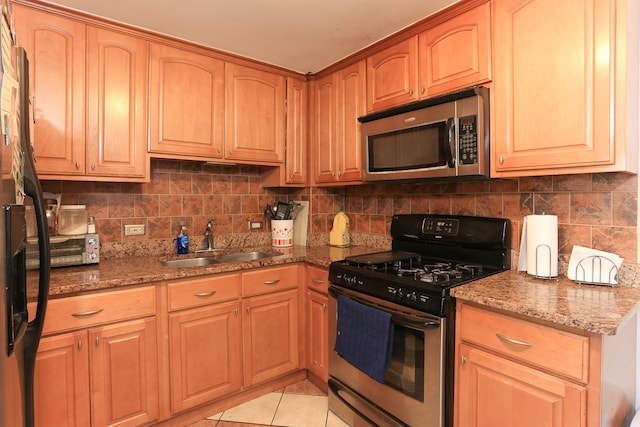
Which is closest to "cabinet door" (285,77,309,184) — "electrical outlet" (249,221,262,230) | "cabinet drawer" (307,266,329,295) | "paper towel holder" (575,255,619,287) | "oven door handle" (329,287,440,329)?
"electrical outlet" (249,221,262,230)

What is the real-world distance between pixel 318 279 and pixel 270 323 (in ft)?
1.37

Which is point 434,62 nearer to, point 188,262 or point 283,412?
point 188,262

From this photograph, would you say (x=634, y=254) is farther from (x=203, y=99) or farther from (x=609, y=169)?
(x=203, y=99)

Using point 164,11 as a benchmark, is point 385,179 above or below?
below

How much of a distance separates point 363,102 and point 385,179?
1.91 feet

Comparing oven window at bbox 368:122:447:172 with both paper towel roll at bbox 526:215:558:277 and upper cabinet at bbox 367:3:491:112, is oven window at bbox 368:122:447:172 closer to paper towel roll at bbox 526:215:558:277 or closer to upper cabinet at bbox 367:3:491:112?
upper cabinet at bbox 367:3:491:112

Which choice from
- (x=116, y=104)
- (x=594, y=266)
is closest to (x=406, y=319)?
(x=594, y=266)

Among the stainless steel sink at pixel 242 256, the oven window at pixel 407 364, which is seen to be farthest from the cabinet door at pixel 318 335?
the oven window at pixel 407 364

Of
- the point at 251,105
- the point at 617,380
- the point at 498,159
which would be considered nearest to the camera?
the point at 617,380

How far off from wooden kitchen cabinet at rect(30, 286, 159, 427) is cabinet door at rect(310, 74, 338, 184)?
1440mm

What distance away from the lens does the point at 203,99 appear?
90.6 inches

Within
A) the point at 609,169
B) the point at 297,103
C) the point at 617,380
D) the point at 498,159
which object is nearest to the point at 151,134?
the point at 297,103

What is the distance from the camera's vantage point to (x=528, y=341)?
4.17 ft

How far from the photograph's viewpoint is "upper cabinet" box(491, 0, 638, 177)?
133cm
